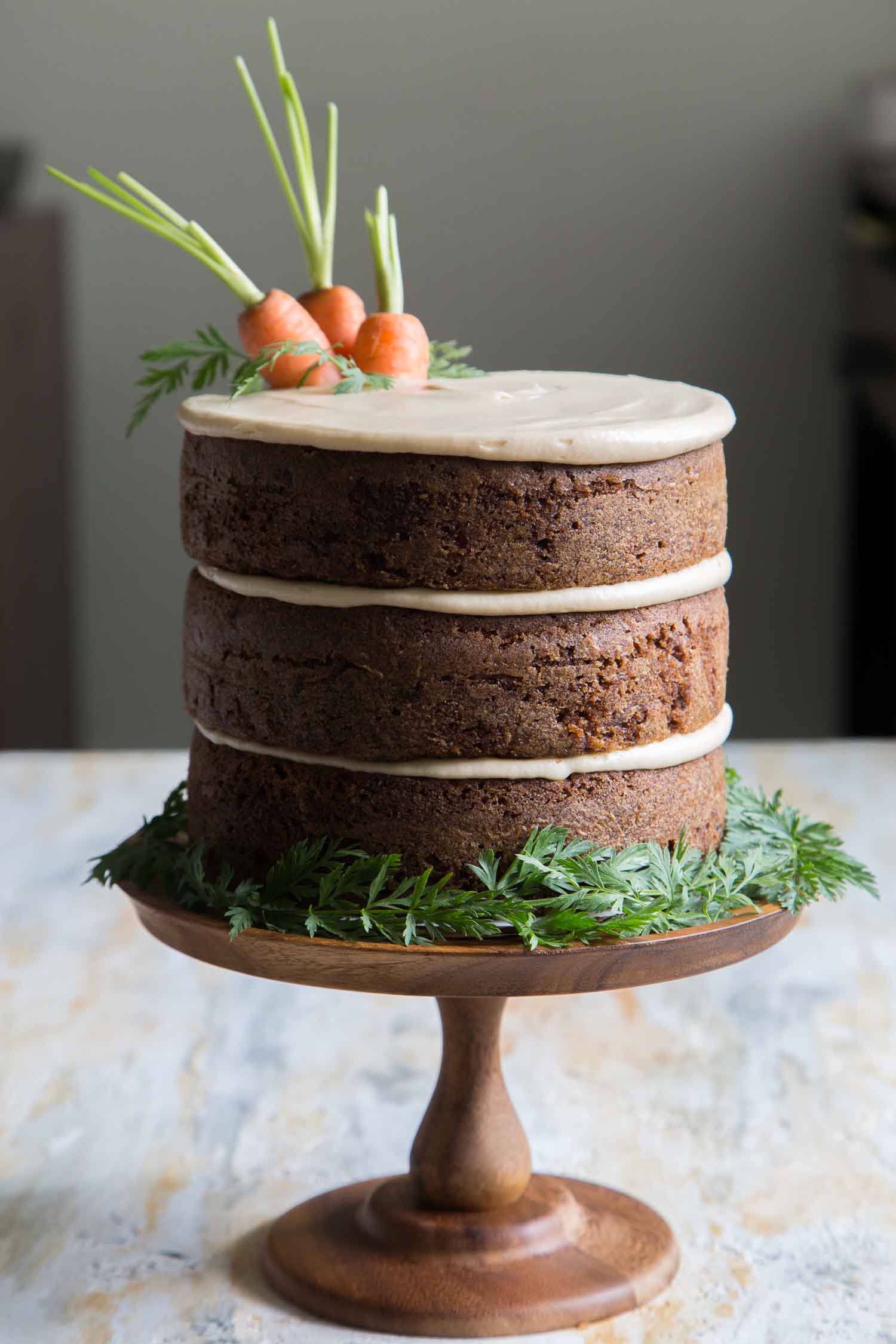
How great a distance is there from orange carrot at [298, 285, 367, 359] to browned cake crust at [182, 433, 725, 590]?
223mm

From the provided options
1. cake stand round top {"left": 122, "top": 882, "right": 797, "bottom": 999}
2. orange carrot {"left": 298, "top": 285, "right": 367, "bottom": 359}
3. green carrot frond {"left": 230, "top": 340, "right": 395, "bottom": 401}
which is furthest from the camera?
orange carrot {"left": 298, "top": 285, "right": 367, "bottom": 359}

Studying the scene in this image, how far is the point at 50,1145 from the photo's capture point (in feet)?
6.07

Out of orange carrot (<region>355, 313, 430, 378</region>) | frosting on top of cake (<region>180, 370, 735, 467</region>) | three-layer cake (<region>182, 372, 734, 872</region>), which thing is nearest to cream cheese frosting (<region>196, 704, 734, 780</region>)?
three-layer cake (<region>182, 372, 734, 872</region>)

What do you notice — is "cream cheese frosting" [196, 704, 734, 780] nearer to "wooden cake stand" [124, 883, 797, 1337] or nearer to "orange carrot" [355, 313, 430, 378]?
"wooden cake stand" [124, 883, 797, 1337]

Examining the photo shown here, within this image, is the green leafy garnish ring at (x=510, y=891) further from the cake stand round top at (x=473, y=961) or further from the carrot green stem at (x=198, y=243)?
the carrot green stem at (x=198, y=243)

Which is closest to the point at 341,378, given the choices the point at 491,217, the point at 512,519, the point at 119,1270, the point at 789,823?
the point at 512,519

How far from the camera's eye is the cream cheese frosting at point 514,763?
130 cm

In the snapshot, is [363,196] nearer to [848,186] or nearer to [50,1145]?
[848,186]

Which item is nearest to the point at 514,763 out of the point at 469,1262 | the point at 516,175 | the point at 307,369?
the point at 307,369

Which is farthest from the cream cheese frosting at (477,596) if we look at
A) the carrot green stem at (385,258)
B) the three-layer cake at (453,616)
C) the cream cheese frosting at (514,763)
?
the carrot green stem at (385,258)

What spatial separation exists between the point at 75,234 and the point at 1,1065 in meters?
2.96

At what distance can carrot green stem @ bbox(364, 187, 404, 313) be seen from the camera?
151 centimetres

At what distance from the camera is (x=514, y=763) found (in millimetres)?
1312

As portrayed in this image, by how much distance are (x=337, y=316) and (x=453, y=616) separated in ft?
1.22
